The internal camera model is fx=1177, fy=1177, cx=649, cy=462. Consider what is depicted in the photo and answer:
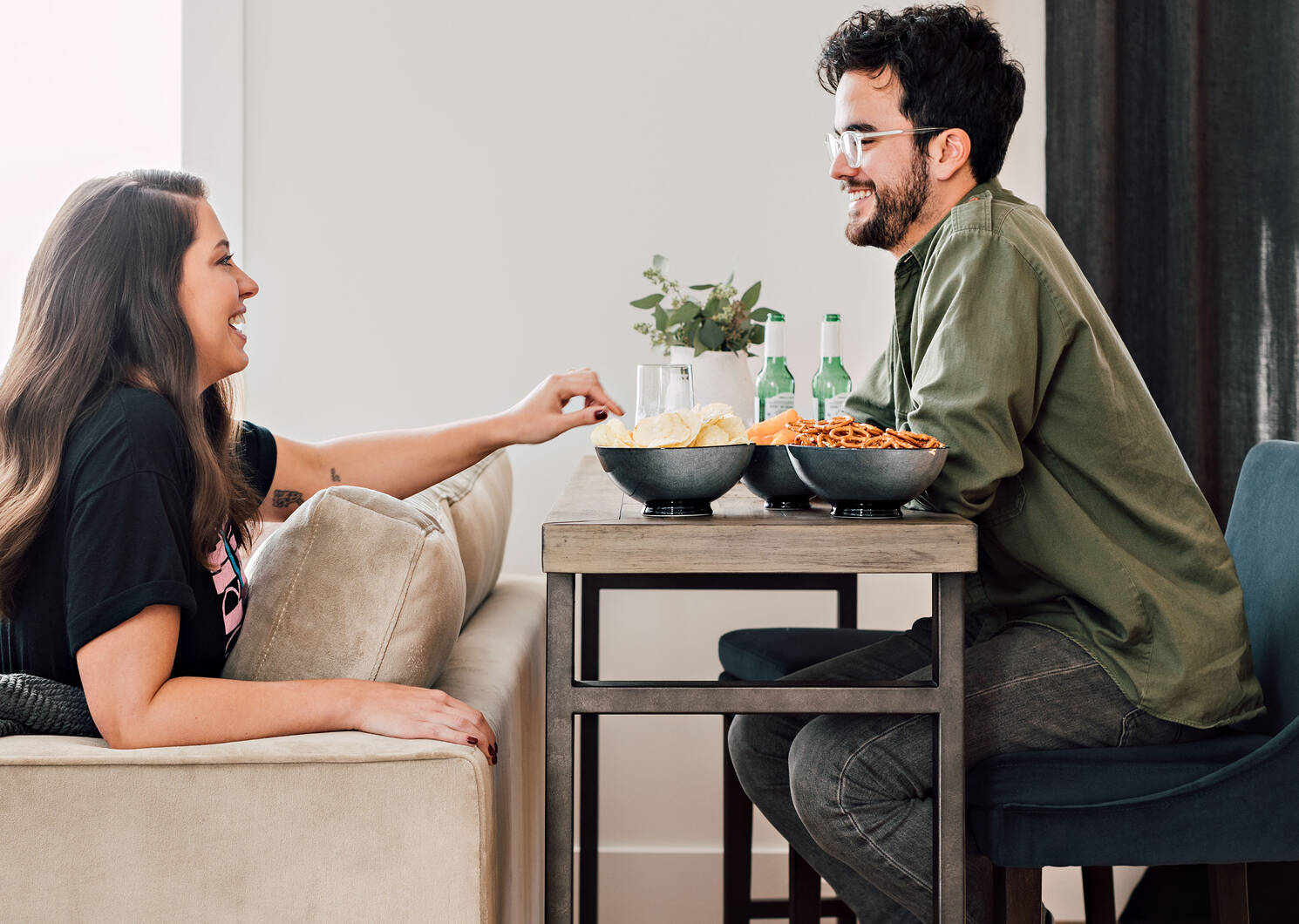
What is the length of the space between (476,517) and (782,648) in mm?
521

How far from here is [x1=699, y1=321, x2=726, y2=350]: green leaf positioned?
2105 millimetres

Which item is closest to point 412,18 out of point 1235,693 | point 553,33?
point 553,33

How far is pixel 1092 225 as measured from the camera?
2287mm

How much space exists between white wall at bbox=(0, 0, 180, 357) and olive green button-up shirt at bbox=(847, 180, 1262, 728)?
2005 millimetres

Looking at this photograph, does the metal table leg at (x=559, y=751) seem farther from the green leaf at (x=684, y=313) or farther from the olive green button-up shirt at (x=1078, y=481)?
the green leaf at (x=684, y=313)

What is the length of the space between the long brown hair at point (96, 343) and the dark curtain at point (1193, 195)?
1.72m

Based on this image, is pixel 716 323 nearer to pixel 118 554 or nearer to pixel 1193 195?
pixel 1193 195

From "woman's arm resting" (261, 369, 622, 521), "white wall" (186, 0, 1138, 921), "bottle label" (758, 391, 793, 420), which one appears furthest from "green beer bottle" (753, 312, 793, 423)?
"white wall" (186, 0, 1138, 921)

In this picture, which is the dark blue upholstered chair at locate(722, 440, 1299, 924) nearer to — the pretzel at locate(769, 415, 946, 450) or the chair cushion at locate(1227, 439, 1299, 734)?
the chair cushion at locate(1227, 439, 1299, 734)

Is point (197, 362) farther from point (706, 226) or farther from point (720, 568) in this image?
point (706, 226)

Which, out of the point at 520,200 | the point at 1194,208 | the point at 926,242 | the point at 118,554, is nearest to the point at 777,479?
the point at 926,242

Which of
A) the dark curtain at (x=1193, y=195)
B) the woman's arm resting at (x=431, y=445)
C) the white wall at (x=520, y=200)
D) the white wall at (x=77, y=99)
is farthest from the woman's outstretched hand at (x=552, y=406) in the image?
the white wall at (x=77, y=99)

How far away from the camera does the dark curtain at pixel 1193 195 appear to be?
82.4 inches

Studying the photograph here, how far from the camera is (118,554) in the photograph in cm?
101
